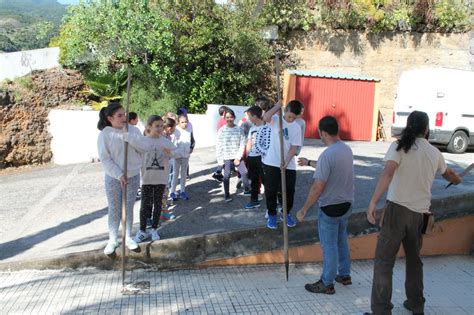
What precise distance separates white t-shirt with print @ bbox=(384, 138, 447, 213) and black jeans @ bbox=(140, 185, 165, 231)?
2.72 m

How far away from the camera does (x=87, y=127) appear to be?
12.3m

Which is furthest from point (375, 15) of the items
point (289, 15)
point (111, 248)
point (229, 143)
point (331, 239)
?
point (111, 248)

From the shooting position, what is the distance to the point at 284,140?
17.7 ft

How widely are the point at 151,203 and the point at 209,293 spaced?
54.4 inches

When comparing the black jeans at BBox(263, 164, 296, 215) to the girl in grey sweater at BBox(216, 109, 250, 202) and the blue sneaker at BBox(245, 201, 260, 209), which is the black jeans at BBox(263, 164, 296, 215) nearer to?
the blue sneaker at BBox(245, 201, 260, 209)

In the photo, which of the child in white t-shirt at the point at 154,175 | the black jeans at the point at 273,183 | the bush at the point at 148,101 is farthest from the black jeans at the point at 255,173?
the bush at the point at 148,101

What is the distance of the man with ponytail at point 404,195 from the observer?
12.6 feet

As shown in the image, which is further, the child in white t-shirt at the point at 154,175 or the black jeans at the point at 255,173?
the black jeans at the point at 255,173

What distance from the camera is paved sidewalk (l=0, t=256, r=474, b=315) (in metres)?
4.25

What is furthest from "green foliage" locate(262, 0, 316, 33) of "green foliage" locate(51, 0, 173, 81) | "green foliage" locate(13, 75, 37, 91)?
"green foliage" locate(13, 75, 37, 91)

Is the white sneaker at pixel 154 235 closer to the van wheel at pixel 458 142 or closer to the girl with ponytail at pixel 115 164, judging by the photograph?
the girl with ponytail at pixel 115 164

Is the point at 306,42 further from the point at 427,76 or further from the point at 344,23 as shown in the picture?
the point at 427,76

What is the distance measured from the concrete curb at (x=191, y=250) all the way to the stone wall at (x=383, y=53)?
A: 1139 centimetres

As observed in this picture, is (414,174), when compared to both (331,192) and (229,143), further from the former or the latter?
(229,143)
